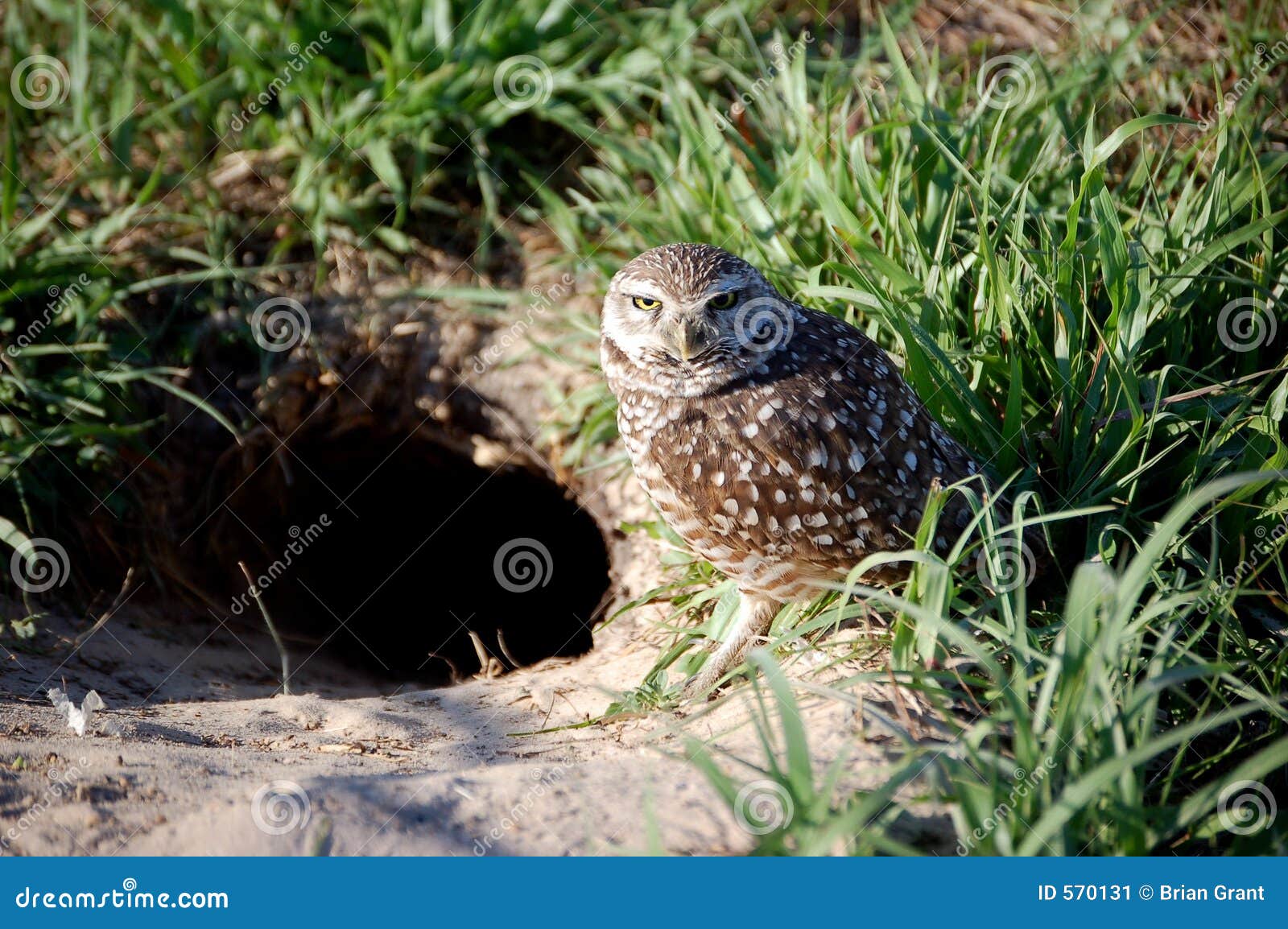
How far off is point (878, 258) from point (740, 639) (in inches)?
56.2

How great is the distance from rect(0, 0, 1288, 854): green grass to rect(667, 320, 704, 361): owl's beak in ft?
2.54

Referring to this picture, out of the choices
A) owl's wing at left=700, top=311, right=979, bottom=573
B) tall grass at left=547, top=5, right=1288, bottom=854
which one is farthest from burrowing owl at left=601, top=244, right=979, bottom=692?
tall grass at left=547, top=5, right=1288, bottom=854

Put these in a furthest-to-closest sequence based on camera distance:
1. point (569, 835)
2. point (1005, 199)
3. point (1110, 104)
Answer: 1. point (1110, 104)
2. point (1005, 199)
3. point (569, 835)

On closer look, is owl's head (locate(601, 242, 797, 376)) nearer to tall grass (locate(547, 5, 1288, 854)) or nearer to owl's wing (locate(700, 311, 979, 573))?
owl's wing (locate(700, 311, 979, 573))

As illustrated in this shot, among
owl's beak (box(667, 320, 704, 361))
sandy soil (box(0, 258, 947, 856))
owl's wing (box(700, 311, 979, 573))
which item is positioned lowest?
sandy soil (box(0, 258, 947, 856))

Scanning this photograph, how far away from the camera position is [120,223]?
191 inches

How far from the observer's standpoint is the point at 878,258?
11.9ft

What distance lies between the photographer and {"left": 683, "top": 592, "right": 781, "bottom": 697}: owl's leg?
336 cm

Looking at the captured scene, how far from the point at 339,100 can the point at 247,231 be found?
80 centimetres

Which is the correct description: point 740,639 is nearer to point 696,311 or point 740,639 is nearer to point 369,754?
point 696,311

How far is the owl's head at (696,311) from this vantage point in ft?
10.2

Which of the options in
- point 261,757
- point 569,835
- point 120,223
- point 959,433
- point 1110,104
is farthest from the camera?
point 120,223

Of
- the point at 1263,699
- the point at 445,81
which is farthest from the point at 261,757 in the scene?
the point at 445,81

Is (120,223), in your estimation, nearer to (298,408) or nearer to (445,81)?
(298,408)
